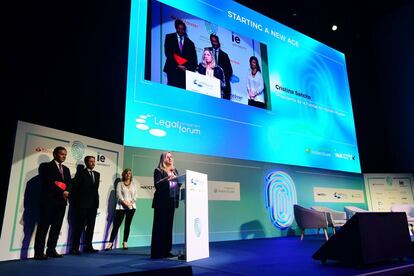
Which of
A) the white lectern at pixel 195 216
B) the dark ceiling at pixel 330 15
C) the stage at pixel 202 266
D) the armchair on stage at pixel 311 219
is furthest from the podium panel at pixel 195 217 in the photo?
the dark ceiling at pixel 330 15

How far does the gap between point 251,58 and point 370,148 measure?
4.95 m

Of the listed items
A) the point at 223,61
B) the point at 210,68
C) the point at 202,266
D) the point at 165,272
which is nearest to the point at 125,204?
the point at 202,266

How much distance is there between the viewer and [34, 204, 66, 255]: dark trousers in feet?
11.2

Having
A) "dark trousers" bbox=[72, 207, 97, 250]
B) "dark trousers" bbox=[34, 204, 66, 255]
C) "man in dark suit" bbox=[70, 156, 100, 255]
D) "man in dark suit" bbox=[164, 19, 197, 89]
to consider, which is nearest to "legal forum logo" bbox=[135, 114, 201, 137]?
"man in dark suit" bbox=[164, 19, 197, 89]

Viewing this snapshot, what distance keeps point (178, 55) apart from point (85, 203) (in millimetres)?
2496

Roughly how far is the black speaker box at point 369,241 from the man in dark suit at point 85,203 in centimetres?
270

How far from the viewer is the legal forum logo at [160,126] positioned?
4383 millimetres

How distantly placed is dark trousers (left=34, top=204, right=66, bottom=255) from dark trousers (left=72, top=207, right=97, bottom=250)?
34cm

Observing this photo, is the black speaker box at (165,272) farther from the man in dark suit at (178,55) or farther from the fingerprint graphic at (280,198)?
the fingerprint graphic at (280,198)

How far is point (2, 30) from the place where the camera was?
3.79 m

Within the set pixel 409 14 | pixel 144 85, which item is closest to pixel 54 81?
pixel 144 85

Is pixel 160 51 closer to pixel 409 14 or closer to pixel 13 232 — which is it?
pixel 13 232

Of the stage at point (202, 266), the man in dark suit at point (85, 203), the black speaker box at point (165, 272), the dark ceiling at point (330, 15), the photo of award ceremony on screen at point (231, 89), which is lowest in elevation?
the stage at point (202, 266)

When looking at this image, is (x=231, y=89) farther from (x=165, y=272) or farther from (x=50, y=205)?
(x=165, y=272)
